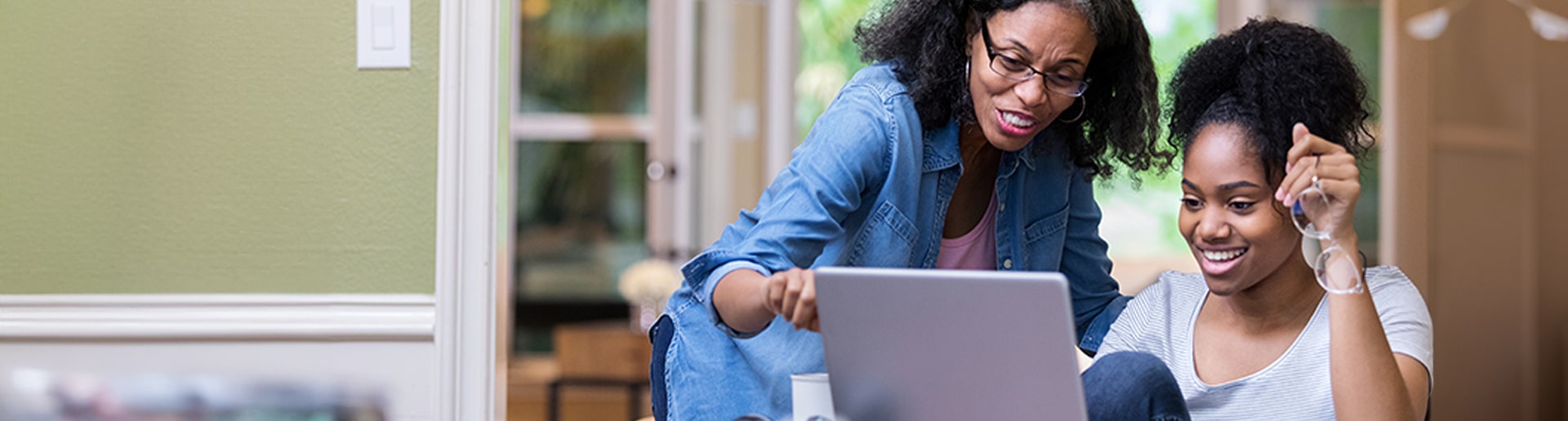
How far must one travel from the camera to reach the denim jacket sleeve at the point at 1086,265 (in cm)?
166

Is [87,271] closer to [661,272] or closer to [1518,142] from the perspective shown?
[661,272]

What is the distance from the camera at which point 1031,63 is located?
1360mm

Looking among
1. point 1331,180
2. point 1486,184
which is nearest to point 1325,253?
point 1331,180

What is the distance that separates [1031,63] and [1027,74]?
0.01 meters

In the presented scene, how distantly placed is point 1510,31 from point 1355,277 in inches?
100

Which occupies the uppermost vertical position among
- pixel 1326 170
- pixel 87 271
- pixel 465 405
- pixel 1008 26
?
pixel 1008 26

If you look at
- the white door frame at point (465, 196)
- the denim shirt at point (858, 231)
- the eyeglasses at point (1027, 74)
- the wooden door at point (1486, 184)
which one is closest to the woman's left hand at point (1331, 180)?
the eyeglasses at point (1027, 74)

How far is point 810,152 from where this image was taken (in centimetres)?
137

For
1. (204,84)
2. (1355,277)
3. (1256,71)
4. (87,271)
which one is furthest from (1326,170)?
(87,271)

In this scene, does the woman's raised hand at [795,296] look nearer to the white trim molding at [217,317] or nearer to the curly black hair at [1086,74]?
the curly black hair at [1086,74]

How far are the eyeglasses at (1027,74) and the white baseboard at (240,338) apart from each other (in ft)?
2.42

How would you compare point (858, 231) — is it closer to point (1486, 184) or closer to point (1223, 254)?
point (1223, 254)

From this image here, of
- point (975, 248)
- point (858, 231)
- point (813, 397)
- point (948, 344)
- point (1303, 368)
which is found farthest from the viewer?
point (975, 248)

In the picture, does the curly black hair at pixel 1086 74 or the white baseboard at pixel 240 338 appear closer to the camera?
the curly black hair at pixel 1086 74
